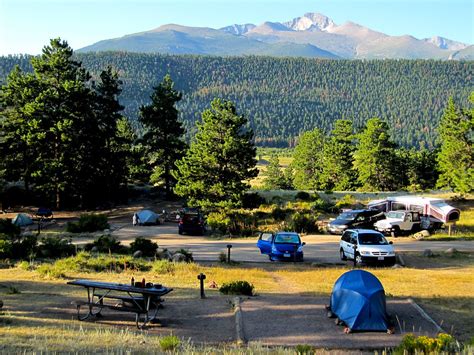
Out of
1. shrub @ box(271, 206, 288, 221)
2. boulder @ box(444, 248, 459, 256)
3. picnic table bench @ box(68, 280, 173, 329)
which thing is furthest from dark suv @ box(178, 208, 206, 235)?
picnic table bench @ box(68, 280, 173, 329)

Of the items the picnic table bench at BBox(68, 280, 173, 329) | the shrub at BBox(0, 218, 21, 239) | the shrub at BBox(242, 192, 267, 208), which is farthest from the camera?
the shrub at BBox(242, 192, 267, 208)

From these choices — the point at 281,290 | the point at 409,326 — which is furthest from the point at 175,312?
the point at 409,326

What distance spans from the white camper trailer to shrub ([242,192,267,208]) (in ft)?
35.5

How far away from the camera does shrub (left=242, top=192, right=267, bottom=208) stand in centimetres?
4631

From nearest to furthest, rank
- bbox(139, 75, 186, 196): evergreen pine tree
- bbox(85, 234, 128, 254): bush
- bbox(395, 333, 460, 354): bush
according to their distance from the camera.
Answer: bbox(395, 333, 460, 354): bush, bbox(85, 234, 128, 254): bush, bbox(139, 75, 186, 196): evergreen pine tree

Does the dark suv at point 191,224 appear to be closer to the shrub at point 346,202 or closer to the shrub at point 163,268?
the shrub at point 346,202

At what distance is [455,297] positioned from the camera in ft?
54.2

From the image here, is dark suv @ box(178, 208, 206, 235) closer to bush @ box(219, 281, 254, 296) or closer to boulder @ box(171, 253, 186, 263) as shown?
boulder @ box(171, 253, 186, 263)

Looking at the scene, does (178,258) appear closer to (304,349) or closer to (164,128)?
(304,349)

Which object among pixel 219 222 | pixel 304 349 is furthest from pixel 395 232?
pixel 304 349

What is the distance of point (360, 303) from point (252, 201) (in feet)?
113

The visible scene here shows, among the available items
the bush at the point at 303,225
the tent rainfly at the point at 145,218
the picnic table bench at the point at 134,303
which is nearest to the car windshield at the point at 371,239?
the bush at the point at 303,225

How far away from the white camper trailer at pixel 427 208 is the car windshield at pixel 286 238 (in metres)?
14.0

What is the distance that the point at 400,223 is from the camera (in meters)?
34.9
